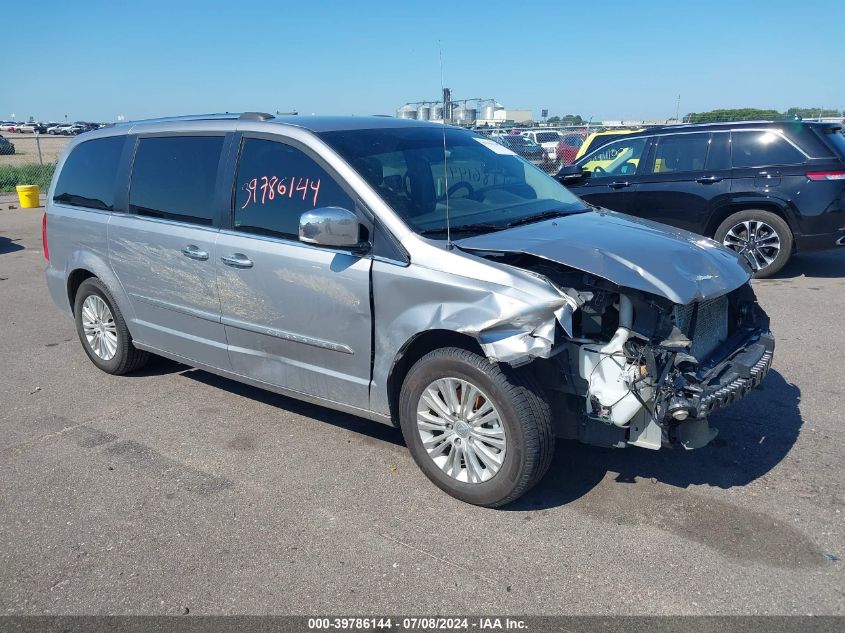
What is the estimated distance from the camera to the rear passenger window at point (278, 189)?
4.22m

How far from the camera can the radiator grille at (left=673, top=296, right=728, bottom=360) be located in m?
3.71

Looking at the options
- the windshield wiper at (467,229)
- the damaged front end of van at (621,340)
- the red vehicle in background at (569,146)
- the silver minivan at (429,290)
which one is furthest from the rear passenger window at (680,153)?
the red vehicle in background at (569,146)

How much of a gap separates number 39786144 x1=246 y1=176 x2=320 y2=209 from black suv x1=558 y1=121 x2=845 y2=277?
4.47 meters

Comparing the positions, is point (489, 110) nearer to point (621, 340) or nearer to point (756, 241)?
point (756, 241)

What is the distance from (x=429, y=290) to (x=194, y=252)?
1811 millimetres

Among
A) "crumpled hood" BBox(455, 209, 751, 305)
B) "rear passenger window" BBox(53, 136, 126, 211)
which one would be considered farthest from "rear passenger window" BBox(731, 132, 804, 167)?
"rear passenger window" BBox(53, 136, 126, 211)

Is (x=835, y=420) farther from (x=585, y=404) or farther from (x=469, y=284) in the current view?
(x=469, y=284)

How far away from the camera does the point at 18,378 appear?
19.6 ft

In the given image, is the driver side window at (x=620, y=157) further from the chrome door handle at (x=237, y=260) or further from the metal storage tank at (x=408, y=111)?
the chrome door handle at (x=237, y=260)

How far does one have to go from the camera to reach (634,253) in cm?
376

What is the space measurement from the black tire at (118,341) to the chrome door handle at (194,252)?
1155 millimetres

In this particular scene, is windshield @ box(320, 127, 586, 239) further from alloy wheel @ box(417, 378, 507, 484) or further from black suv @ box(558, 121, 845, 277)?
black suv @ box(558, 121, 845, 277)

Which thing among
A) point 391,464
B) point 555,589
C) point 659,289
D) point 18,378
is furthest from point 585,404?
point 18,378

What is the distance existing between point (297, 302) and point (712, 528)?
2450mm
